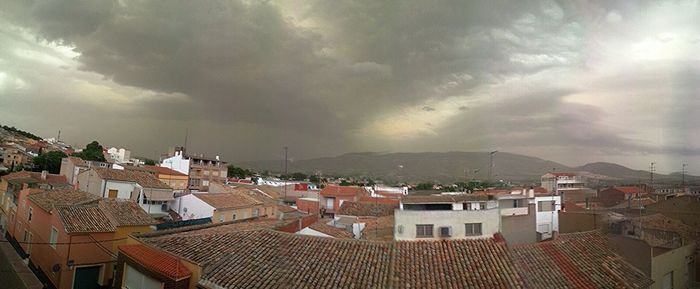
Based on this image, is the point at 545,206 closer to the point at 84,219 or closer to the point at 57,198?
the point at 84,219

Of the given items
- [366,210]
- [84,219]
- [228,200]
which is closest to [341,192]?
[366,210]

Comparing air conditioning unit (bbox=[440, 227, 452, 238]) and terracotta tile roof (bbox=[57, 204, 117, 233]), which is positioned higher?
air conditioning unit (bbox=[440, 227, 452, 238])

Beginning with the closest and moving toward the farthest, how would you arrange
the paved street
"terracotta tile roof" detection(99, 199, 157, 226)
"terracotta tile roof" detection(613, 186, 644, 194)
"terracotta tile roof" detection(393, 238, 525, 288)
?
"terracotta tile roof" detection(393, 238, 525, 288), the paved street, "terracotta tile roof" detection(99, 199, 157, 226), "terracotta tile roof" detection(613, 186, 644, 194)

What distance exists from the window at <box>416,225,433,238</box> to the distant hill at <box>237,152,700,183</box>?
19358mm

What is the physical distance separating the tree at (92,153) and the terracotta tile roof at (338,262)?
54.4 metres

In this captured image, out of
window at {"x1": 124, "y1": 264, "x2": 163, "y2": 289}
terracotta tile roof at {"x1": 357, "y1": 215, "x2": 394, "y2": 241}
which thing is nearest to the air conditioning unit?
terracotta tile roof at {"x1": 357, "y1": 215, "x2": 394, "y2": 241}

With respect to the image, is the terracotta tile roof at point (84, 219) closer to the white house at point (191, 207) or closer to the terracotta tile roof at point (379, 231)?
the white house at point (191, 207)

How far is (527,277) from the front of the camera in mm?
11367

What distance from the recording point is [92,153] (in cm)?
6016

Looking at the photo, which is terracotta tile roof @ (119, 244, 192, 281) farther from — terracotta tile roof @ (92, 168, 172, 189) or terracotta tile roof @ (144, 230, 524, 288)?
terracotta tile roof @ (92, 168, 172, 189)

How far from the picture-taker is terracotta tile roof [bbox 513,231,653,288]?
486 inches

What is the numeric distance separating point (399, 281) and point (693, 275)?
18.9 metres

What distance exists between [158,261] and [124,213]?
462 inches

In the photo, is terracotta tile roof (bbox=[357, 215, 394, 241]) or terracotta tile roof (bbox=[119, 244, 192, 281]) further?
terracotta tile roof (bbox=[357, 215, 394, 241])
